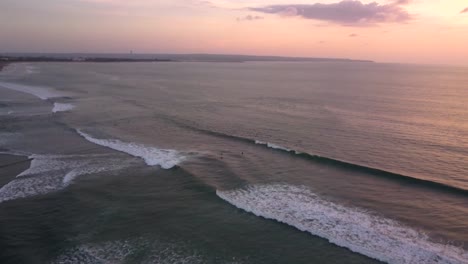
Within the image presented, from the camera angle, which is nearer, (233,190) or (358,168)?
(233,190)

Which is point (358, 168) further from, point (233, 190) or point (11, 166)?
point (11, 166)

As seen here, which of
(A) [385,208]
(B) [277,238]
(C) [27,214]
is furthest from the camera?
(A) [385,208]

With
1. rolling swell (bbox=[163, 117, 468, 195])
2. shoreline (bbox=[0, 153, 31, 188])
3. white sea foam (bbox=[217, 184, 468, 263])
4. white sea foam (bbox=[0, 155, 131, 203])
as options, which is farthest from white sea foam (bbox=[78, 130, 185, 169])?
rolling swell (bbox=[163, 117, 468, 195])

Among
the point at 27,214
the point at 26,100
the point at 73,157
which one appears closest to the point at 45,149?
the point at 73,157

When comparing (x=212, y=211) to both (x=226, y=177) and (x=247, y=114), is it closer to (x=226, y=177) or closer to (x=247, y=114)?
(x=226, y=177)

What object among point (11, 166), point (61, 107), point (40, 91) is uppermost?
point (40, 91)

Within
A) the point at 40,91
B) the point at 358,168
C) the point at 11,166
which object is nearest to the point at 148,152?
the point at 11,166

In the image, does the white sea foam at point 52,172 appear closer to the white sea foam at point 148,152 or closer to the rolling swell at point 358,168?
the white sea foam at point 148,152
